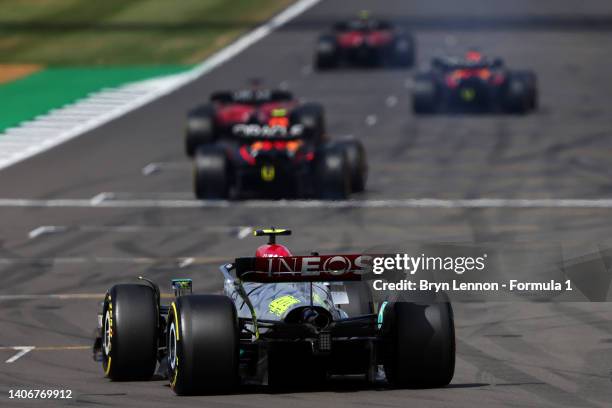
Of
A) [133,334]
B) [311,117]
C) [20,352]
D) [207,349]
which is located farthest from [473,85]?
[207,349]

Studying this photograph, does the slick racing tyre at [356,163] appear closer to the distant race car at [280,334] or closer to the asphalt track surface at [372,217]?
the asphalt track surface at [372,217]

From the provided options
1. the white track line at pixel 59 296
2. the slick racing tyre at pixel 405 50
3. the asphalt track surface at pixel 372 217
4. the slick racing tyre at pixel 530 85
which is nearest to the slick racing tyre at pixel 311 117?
the asphalt track surface at pixel 372 217

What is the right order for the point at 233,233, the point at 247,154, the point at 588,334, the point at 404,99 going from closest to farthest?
the point at 588,334, the point at 233,233, the point at 247,154, the point at 404,99

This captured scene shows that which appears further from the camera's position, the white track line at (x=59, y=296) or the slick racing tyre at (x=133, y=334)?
the white track line at (x=59, y=296)

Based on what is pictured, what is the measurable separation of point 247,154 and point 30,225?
17.1ft

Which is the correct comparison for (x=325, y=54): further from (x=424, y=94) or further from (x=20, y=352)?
(x=20, y=352)

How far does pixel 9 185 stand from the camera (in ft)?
137

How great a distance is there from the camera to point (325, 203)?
38.3 meters

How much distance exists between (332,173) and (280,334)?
1979 centimetres

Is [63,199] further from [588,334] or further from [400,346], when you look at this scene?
[400,346]

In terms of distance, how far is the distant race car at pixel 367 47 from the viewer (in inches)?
2586

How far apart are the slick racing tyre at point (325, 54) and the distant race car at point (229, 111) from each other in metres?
18.3

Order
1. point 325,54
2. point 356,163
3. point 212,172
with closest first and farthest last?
point 212,172 < point 356,163 < point 325,54

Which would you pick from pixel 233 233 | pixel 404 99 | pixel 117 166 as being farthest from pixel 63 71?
pixel 233 233
